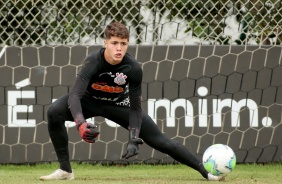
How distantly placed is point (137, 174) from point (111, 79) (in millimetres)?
1666

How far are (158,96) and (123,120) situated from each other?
2.11 metres

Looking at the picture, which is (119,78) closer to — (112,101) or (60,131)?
(112,101)

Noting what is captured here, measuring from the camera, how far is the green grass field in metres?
8.48

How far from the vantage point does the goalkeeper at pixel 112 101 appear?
8.04 m

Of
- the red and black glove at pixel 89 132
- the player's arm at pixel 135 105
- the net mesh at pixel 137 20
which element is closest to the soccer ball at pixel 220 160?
the player's arm at pixel 135 105

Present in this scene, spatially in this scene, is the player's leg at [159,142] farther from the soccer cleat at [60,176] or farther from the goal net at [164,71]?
the goal net at [164,71]

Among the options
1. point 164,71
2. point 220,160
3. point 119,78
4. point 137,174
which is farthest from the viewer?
point 164,71

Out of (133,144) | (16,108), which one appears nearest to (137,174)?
(133,144)

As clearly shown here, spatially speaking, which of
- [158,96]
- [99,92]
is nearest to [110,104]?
[99,92]

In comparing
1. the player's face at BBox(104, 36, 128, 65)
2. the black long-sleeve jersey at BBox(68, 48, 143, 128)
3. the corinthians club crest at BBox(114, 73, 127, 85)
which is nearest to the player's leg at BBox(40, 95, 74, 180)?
the black long-sleeve jersey at BBox(68, 48, 143, 128)

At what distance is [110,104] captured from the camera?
8.48 m

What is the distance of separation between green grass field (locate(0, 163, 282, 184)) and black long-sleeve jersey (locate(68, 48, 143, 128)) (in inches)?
29.5

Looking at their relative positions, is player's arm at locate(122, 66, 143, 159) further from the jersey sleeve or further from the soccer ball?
the soccer ball

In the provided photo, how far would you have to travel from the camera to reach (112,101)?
334 inches
